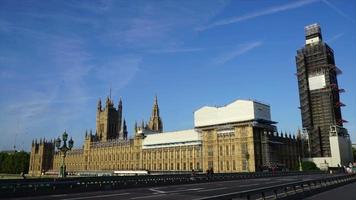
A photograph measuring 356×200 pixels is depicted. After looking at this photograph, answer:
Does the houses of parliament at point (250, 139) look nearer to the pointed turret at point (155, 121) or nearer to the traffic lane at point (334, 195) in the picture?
the pointed turret at point (155, 121)

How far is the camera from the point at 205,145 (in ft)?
368

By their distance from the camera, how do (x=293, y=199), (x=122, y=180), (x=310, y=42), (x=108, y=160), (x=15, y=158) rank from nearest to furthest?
(x=293, y=199) → (x=122, y=180) → (x=310, y=42) → (x=108, y=160) → (x=15, y=158)

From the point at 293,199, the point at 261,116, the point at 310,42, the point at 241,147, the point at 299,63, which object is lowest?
the point at 293,199

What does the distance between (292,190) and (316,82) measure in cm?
11670

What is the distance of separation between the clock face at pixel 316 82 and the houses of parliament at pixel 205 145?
2025 cm

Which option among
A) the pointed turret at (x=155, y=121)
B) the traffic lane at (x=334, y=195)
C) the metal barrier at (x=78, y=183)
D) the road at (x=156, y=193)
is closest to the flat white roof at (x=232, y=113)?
the pointed turret at (x=155, y=121)

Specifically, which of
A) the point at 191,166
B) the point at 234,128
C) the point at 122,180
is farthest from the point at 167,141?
the point at 122,180

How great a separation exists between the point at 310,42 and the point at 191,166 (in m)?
70.0

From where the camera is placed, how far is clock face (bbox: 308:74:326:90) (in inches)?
5005

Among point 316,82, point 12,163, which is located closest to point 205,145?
point 316,82

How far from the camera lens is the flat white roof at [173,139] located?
12142cm

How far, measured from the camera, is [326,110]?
407ft

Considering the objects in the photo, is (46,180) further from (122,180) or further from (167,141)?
(167,141)

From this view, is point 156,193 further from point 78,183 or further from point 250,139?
point 250,139
